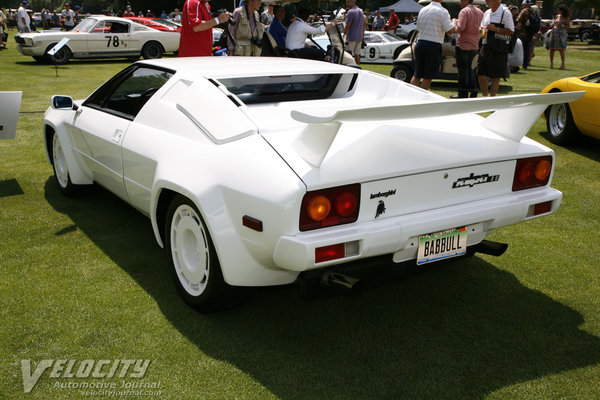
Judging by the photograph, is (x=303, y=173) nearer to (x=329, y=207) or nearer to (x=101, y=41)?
(x=329, y=207)

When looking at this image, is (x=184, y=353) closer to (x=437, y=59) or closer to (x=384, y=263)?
(x=384, y=263)

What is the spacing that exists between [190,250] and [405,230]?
1205 mm

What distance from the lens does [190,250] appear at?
9.97 feet

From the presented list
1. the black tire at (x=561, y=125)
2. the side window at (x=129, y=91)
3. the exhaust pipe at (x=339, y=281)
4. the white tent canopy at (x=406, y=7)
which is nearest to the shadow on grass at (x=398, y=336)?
the exhaust pipe at (x=339, y=281)

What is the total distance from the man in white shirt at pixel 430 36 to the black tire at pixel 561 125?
178 cm

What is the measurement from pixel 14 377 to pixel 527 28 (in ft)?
46.1

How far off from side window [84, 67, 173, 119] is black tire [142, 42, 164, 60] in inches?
552

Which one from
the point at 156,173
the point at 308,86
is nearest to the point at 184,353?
the point at 156,173

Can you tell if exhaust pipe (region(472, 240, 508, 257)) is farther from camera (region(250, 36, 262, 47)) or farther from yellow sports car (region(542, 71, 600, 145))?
camera (region(250, 36, 262, 47))

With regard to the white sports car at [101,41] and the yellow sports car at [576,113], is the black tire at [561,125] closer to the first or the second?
the yellow sports car at [576,113]

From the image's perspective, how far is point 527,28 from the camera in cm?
1367

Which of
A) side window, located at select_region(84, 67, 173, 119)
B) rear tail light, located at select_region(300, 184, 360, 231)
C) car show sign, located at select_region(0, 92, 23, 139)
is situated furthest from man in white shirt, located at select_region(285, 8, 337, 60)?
rear tail light, located at select_region(300, 184, 360, 231)

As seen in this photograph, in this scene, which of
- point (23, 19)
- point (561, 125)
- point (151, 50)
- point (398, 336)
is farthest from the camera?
point (23, 19)

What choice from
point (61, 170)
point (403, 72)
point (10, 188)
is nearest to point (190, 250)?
point (61, 170)
